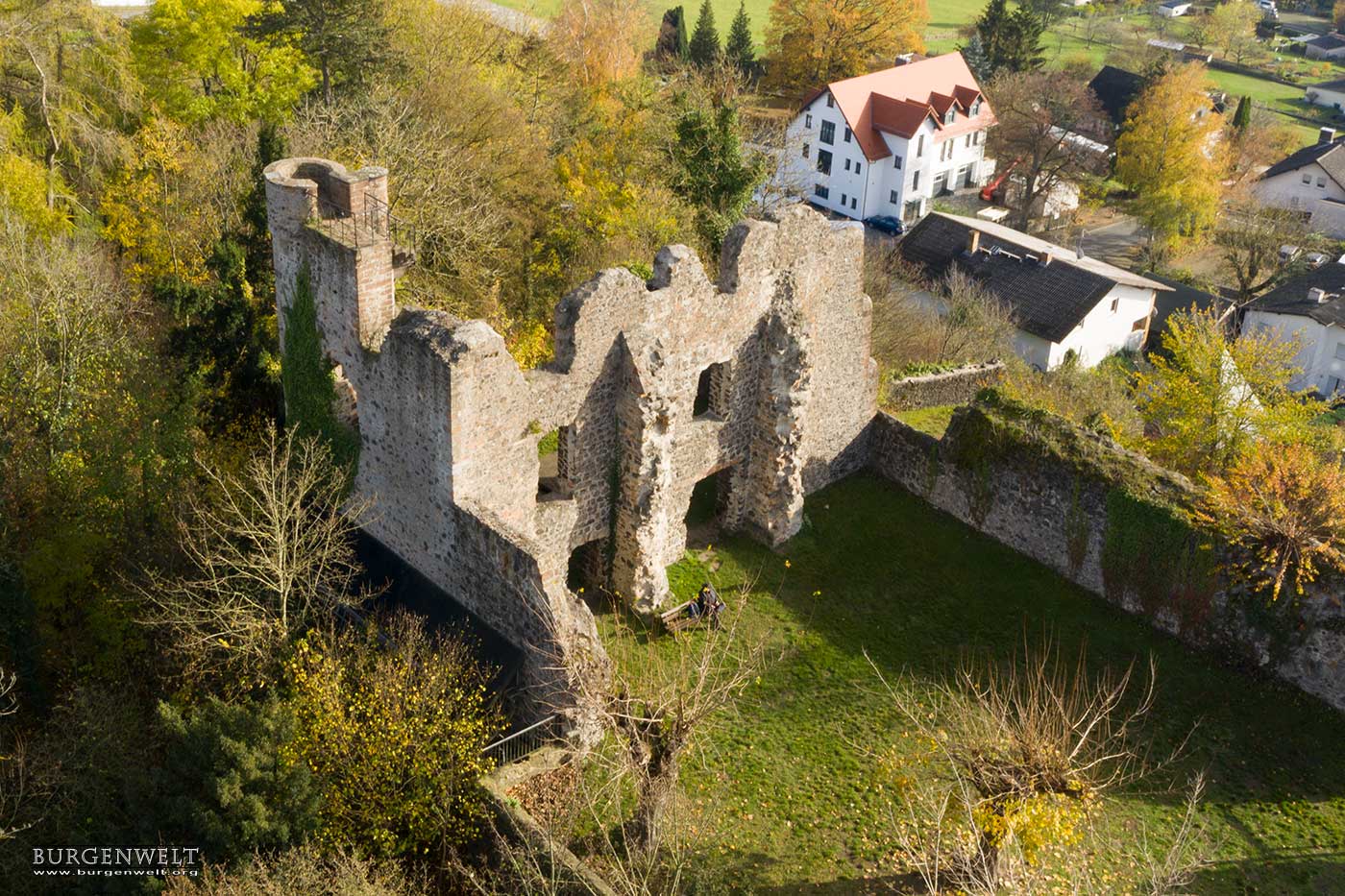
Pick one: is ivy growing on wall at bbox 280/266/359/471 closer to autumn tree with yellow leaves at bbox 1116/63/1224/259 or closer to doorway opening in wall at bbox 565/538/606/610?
doorway opening in wall at bbox 565/538/606/610

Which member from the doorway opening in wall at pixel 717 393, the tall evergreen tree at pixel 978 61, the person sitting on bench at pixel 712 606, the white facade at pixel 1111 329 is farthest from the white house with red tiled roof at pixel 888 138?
the person sitting on bench at pixel 712 606

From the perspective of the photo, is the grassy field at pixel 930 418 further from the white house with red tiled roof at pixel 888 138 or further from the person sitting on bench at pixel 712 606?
the white house with red tiled roof at pixel 888 138

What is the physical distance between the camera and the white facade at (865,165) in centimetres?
6531

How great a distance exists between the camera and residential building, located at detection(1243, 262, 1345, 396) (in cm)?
5259

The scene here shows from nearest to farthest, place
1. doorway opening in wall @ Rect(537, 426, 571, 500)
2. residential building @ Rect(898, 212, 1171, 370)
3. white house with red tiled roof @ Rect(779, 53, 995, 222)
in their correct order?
doorway opening in wall @ Rect(537, 426, 571, 500), residential building @ Rect(898, 212, 1171, 370), white house with red tiled roof @ Rect(779, 53, 995, 222)

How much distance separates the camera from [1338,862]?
19047 millimetres

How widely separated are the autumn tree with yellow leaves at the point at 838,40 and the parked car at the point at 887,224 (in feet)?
46.1

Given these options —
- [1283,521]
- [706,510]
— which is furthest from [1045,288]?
[1283,521]

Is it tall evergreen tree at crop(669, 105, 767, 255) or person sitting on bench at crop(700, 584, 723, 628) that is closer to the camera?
person sitting on bench at crop(700, 584, 723, 628)

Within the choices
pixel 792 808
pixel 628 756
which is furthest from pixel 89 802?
pixel 792 808

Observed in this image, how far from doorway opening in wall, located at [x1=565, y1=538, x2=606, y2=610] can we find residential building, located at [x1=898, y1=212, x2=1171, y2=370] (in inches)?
1084

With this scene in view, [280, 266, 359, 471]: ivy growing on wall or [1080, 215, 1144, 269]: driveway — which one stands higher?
[280, 266, 359, 471]: ivy growing on wall

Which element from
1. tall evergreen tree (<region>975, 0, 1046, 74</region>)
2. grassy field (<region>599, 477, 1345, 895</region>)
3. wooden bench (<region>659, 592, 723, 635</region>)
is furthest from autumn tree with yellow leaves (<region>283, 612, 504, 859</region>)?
tall evergreen tree (<region>975, 0, 1046, 74</region>)

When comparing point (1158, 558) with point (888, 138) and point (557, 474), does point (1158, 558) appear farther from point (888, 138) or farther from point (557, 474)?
point (888, 138)
